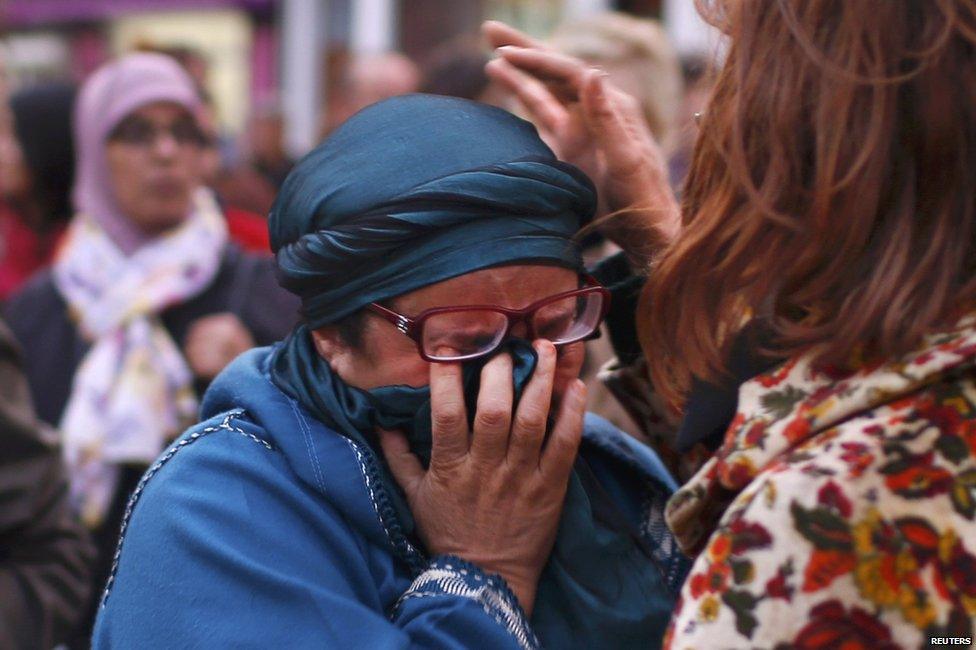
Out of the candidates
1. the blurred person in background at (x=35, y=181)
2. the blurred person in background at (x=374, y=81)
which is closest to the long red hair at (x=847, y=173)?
the blurred person in background at (x=35, y=181)

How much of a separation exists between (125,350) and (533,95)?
222cm

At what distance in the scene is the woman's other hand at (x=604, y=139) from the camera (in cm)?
194

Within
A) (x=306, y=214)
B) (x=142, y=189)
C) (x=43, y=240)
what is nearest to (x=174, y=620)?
(x=306, y=214)

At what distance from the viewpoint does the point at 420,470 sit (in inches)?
68.9

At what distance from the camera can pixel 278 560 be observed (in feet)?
5.29

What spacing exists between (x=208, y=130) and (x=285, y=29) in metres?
8.30

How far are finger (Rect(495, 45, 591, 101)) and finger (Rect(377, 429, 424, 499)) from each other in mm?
622

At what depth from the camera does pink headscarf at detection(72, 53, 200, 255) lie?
427 cm

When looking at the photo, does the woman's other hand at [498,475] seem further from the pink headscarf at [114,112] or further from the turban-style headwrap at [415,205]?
the pink headscarf at [114,112]

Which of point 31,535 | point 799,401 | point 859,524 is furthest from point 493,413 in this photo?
point 31,535

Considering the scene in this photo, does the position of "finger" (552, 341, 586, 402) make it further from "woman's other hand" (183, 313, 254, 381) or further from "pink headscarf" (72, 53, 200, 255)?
"pink headscarf" (72, 53, 200, 255)

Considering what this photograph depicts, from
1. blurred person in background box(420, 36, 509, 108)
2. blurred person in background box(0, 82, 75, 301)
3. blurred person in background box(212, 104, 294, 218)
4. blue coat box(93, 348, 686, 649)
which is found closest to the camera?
blue coat box(93, 348, 686, 649)

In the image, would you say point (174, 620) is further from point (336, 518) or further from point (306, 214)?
point (306, 214)

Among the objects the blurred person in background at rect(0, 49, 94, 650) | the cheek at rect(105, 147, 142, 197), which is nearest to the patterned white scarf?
the cheek at rect(105, 147, 142, 197)
